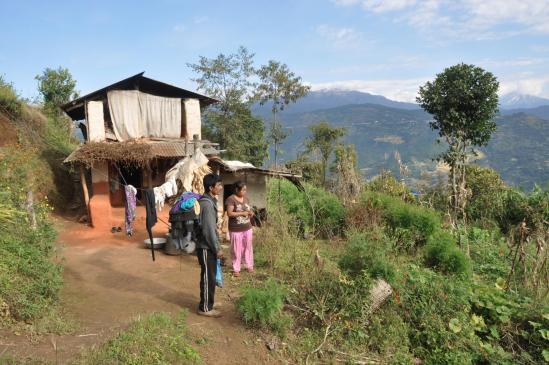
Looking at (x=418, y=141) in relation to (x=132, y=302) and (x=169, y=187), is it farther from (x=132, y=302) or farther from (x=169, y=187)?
(x=132, y=302)

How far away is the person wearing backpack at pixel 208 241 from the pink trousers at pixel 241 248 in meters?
1.49

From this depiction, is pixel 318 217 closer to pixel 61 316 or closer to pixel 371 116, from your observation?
pixel 61 316

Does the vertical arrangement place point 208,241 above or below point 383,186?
above

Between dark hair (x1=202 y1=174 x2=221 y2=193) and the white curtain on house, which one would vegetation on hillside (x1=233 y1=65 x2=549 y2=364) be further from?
the white curtain on house

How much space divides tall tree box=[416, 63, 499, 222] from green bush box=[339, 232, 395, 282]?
357 inches

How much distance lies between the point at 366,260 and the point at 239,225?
2.02 meters

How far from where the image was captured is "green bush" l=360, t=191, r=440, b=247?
895 centimetres

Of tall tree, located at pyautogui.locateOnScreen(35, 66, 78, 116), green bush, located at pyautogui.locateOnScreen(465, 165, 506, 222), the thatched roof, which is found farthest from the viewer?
tall tree, located at pyautogui.locateOnScreen(35, 66, 78, 116)

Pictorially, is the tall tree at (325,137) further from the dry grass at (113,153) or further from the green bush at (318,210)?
the green bush at (318,210)

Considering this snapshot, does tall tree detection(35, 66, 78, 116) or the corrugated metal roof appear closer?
the corrugated metal roof

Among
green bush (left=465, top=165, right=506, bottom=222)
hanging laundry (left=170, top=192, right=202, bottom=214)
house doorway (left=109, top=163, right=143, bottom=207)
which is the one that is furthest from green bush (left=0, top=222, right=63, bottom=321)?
green bush (left=465, top=165, right=506, bottom=222)

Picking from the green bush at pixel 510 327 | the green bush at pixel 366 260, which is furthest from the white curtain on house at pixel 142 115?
the green bush at pixel 510 327

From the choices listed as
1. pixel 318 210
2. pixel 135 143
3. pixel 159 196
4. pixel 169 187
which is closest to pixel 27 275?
pixel 159 196

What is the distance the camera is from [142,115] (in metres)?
14.3
